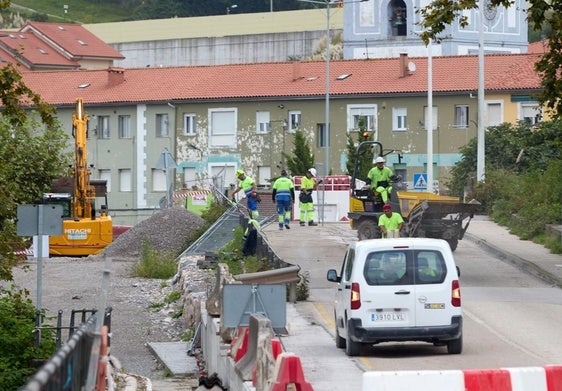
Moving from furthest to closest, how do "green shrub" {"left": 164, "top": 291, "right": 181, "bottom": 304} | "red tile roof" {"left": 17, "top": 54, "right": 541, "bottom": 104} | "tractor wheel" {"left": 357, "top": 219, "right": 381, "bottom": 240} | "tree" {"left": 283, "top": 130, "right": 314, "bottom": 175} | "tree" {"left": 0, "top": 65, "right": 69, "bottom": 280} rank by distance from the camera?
"red tile roof" {"left": 17, "top": 54, "right": 541, "bottom": 104}
"tree" {"left": 283, "top": 130, "right": 314, "bottom": 175}
"tractor wheel" {"left": 357, "top": 219, "right": 381, "bottom": 240}
"green shrub" {"left": 164, "top": 291, "right": 181, "bottom": 304}
"tree" {"left": 0, "top": 65, "right": 69, "bottom": 280}

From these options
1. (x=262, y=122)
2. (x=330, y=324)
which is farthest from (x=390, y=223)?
(x=262, y=122)

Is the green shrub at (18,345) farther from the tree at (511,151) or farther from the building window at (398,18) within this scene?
the building window at (398,18)

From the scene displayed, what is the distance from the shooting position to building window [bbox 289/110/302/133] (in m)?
77.0

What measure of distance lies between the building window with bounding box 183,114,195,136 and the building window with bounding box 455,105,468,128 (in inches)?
609

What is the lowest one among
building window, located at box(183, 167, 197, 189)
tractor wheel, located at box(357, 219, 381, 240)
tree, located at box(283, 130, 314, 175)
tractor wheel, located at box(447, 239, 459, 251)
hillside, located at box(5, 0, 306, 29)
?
tractor wheel, located at box(447, 239, 459, 251)

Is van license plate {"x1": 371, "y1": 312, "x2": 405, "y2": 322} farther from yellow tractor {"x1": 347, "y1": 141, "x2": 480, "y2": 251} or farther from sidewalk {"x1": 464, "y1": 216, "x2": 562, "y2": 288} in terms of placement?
yellow tractor {"x1": 347, "y1": 141, "x2": 480, "y2": 251}

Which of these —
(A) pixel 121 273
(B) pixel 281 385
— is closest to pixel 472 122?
(A) pixel 121 273

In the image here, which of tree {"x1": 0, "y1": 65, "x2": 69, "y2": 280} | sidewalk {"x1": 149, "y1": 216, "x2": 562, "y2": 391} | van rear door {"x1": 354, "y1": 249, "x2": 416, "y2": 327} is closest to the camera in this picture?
sidewalk {"x1": 149, "y1": 216, "x2": 562, "y2": 391}

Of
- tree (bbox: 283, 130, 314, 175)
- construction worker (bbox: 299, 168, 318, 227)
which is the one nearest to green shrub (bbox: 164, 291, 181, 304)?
construction worker (bbox: 299, 168, 318, 227)

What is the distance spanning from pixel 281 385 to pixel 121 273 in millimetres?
30109

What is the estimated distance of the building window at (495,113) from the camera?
7362cm

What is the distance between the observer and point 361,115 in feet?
247

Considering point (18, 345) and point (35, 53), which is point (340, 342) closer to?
point (18, 345)

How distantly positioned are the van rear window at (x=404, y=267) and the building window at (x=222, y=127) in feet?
196
